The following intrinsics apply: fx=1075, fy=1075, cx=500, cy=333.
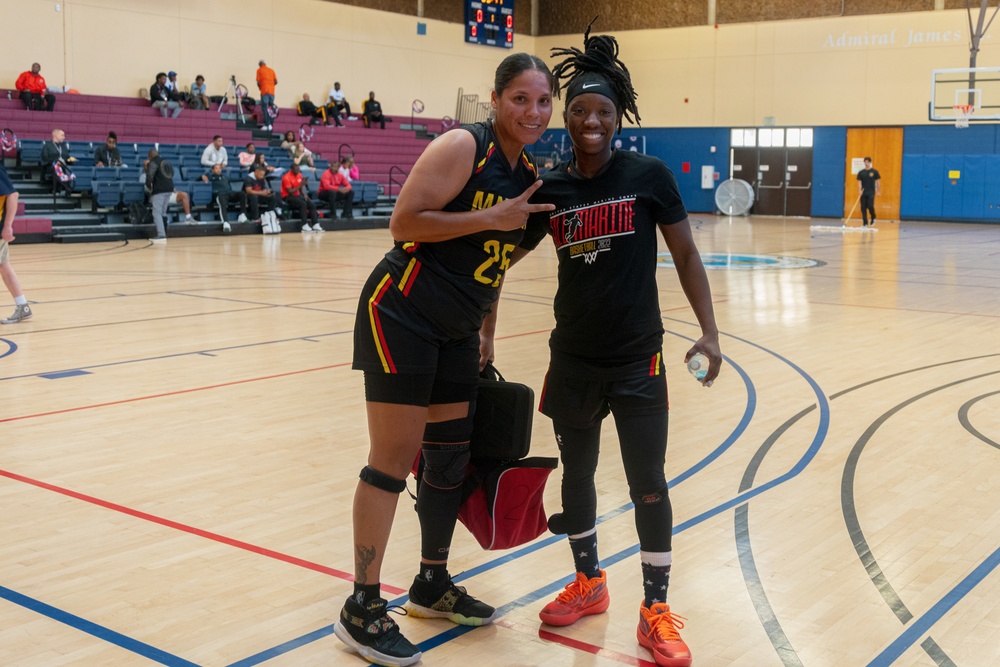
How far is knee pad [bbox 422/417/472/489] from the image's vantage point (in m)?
3.20

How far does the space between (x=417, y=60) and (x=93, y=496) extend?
27.8 m

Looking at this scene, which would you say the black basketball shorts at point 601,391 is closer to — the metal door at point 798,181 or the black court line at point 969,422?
the black court line at point 969,422

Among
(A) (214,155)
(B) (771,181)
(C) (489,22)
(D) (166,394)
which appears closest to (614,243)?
(D) (166,394)

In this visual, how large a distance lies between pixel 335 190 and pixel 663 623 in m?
20.9

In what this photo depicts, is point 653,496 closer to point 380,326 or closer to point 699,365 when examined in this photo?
point 699,365

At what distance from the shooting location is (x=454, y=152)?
294 cm

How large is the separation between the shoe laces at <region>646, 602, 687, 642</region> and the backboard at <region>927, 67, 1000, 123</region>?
2279 cm

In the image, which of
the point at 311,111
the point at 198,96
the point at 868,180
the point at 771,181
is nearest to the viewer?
the point at 198,96

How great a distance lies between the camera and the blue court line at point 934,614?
297cm

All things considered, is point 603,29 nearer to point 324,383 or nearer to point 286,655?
point 324,383

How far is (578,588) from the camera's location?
329 centimetres

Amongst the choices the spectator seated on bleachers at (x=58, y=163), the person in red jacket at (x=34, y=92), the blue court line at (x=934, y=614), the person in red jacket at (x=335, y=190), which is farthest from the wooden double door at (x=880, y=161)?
the blue court line at (x=934, y=614)

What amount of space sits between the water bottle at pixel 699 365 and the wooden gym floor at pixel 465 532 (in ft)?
2.46

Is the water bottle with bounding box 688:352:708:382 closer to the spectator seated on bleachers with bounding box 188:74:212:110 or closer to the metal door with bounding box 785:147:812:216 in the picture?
the spectator seated on bleachers with bounding box 188:74:212:110
